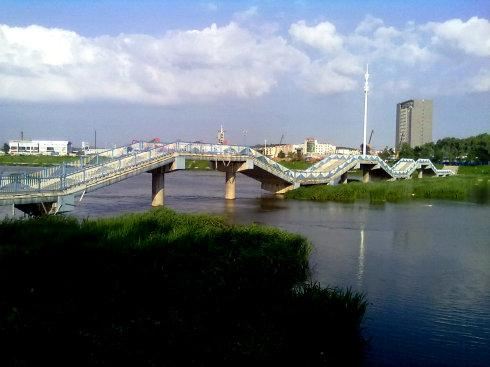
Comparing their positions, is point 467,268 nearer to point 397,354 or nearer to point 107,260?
point 397,354

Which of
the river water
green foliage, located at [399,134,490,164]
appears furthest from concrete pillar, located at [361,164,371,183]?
green foliage, located at [399,134,490,164]

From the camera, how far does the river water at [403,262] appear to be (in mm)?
11180

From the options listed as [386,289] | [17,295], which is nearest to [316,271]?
[386,289]

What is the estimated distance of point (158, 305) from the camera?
34.0 feet

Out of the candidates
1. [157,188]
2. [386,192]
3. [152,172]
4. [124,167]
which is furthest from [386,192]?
[124,167]

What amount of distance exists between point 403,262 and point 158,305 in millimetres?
11501

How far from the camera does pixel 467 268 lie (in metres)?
18.4

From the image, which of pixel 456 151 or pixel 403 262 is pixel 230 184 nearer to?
pixel 403 262

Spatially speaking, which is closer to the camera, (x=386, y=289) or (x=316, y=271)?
(x=386, y=289)

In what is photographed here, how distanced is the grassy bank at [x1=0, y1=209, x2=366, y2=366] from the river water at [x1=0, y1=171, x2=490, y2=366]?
1425 mm

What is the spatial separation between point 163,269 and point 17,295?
3468mm

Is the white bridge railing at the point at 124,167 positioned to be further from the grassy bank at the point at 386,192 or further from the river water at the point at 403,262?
the river water at the point at 403,262

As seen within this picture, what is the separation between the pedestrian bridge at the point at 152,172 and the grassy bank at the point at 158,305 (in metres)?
7.97

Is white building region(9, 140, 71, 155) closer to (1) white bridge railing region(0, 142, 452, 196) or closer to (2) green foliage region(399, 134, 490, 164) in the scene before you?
(2) green foliage region(399, 134, 490, 164)
